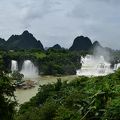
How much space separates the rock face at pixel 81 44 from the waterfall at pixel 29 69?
5256 centimetres

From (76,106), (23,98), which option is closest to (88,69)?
(23,98)

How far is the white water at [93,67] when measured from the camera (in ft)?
342

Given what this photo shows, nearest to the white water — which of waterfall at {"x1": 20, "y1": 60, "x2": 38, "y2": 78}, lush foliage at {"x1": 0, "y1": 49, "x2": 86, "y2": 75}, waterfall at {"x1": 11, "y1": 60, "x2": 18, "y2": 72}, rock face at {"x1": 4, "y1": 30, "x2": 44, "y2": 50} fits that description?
lush foliage at {"x1": 0, "y1": 49, "x2": 86, "y2": 75}

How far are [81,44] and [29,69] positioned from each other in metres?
55.6

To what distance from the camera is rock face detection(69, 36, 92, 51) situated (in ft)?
534

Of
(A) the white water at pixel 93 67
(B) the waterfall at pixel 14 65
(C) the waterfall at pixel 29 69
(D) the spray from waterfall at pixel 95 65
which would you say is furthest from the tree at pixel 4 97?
(B) the waterfall at pixel 14 65

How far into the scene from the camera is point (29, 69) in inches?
4321

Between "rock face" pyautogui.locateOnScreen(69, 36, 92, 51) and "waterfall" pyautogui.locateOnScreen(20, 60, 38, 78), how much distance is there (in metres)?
52.6

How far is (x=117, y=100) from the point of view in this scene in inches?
878

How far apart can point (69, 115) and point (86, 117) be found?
2620 mm

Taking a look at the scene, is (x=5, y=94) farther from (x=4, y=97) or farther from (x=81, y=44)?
(x=81, y=44)

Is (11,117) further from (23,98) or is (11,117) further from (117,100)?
(23,98)

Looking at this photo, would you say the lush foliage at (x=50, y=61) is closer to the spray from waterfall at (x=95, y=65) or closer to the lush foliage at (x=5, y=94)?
the spray from waterfall at (x=95, y=65)

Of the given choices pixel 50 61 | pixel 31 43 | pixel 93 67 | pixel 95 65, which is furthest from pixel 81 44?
pixel 93 67
